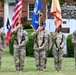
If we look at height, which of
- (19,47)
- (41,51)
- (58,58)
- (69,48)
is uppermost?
(19,47)

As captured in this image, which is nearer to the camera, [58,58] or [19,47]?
[19,47]

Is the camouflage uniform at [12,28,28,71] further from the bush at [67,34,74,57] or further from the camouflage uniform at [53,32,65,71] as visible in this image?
the bush at [67,34,74,57]

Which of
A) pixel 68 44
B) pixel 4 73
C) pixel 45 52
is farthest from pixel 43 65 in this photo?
pixel 68 44

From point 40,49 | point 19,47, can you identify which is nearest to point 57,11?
point 40,49

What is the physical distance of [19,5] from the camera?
18719mm

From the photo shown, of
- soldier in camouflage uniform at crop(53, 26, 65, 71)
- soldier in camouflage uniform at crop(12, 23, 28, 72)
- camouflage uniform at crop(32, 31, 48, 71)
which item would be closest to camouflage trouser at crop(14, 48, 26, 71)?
soldier in camouflage uniform at crop(12, 23, 28, 72)

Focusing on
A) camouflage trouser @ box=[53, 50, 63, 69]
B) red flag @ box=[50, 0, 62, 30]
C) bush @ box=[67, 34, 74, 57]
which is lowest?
bush @ box=[67, 34, 74, 57]

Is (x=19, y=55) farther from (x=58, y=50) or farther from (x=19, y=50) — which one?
(x=58, y=50)

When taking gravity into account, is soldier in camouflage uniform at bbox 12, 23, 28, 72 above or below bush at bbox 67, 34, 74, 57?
above

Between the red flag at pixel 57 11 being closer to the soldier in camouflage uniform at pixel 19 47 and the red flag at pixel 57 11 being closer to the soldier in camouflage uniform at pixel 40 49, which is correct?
the soldier in camouflage uniform at pixel 40 49

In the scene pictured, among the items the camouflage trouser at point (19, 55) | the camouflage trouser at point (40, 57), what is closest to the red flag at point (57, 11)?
the camouflage trouser at point (40, 57)

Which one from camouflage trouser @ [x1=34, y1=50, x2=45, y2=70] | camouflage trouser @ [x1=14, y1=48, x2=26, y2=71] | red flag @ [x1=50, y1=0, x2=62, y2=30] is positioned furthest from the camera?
red flag @ [x1=50, y1=0, x2=62, y2=30]

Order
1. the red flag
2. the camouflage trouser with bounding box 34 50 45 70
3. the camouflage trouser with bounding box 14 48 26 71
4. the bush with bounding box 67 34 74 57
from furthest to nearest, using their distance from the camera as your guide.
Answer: the bush with bounding box 67 34 74 57
the red flag
the camouflage trouser with bounding box 34 50 45 70
the camouflage trouser with bounding box 14 48 26 71

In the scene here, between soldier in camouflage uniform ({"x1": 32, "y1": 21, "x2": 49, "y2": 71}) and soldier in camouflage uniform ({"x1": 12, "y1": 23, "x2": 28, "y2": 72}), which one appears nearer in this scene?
soldier in camouflage uniform ({"x1": 12, "y1": 23, "x2": 28, "y2": 72})
